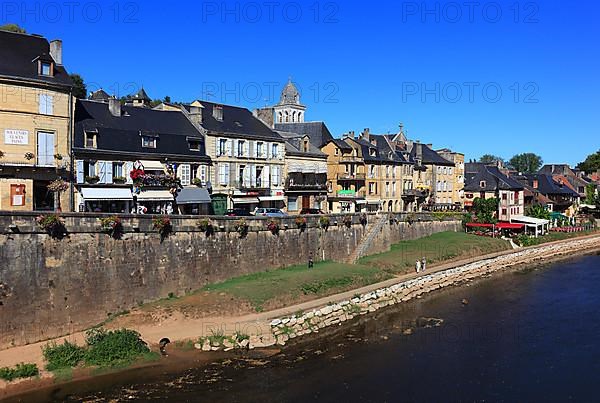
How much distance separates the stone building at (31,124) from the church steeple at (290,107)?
62866mm

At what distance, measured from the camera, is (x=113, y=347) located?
26984mm

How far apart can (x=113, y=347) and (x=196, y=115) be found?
2476 cm

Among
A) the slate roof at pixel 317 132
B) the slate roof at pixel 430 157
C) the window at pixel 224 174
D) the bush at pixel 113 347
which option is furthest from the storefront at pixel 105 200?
the slate roof at pixel 430 157

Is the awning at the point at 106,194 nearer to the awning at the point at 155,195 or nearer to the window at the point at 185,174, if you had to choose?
the awning at the point at 155,195

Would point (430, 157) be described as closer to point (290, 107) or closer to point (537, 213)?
point (537, 213)

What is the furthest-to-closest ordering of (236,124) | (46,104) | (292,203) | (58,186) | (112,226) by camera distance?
1. (292,203)
2. (236,124)
3. (58,186)
4. (46,104)
5. (112,226)

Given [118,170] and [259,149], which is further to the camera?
[259,149]

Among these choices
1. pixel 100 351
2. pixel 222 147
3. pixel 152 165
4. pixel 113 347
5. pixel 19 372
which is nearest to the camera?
pixel 19 372

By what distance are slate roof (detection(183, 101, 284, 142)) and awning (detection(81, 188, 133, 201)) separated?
32.3 feet

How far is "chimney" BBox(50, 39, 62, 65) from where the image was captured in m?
37.6

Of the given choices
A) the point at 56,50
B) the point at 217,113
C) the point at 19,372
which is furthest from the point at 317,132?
the point at 19,372

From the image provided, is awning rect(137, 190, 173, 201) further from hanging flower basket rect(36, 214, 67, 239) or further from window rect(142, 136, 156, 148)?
hanging flower basket rect(36, 214, 67, 239)

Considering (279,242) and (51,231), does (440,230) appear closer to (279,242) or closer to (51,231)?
(279,242)

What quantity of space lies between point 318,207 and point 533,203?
41.8 metres
